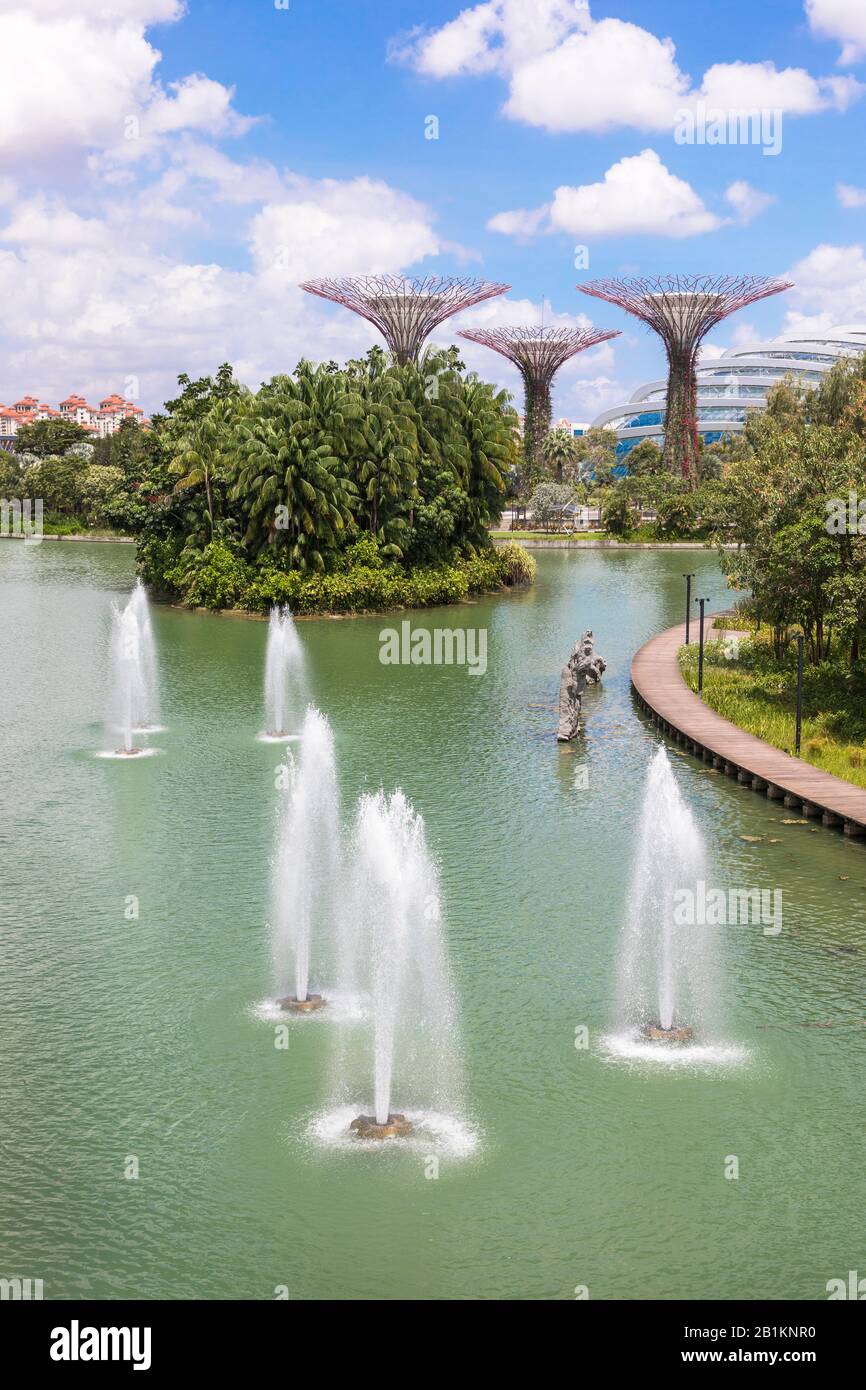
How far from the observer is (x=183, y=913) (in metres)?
A: 18.1

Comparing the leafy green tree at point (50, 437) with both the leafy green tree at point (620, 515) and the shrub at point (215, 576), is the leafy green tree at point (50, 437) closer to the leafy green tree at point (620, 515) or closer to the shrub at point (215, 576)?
the leafy green tree at point (620, 515)

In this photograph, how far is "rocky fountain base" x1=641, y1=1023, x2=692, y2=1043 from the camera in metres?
14.3

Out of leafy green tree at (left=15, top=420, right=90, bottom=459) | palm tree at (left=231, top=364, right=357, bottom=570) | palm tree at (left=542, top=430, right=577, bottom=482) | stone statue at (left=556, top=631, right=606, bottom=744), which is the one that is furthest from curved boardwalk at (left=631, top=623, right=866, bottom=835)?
leafy green tree at (left=15, top=420, right=90, bottom=459)

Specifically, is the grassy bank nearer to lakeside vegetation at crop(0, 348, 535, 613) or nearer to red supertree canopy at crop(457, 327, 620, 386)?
lakeside vegetation at crop(0, 348, 535, 613)

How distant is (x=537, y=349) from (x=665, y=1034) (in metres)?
102

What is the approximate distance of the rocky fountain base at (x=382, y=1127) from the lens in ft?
39.9

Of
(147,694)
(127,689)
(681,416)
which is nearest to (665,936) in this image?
(127,689)

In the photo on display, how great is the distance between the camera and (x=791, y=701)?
104 ft

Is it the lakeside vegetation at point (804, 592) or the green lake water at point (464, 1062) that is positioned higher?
the lakeside vegetation at point (804, 592)

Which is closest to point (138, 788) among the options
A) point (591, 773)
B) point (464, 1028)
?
point (591, 773)

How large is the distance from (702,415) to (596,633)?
129755 mm

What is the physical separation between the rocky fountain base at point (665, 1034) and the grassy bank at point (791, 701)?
11.6m

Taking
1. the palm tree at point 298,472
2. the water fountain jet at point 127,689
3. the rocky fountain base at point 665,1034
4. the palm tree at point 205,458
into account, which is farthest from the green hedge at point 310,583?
the rocky fountain base at point 665,1034
